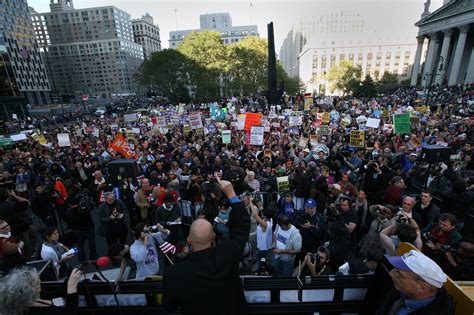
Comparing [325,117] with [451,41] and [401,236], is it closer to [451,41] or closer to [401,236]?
[401,236]

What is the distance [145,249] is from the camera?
431 cm

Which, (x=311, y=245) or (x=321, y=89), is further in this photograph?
(x=321, y=89)

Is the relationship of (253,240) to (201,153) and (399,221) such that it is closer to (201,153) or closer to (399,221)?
(399,221)

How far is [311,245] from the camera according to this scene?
4.85 meters

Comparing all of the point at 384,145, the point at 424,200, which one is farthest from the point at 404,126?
the point at 424,200

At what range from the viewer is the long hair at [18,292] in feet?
6.51

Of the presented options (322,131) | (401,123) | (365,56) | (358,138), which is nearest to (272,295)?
(358,138)

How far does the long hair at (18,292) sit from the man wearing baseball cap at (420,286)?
289 centimetres

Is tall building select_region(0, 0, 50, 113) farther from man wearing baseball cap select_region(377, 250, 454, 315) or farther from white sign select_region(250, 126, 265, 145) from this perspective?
man wearing baseball cap select_region(377, 250, 454, 315)

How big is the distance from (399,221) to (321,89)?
340 ft

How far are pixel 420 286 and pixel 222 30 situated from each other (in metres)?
154

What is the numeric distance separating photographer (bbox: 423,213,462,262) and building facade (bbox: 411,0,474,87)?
4779 centimetres

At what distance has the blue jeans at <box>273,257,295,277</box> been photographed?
464 cm

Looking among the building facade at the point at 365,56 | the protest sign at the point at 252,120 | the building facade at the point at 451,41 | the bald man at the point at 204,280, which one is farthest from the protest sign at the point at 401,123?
the building facade at the point at 365,56
